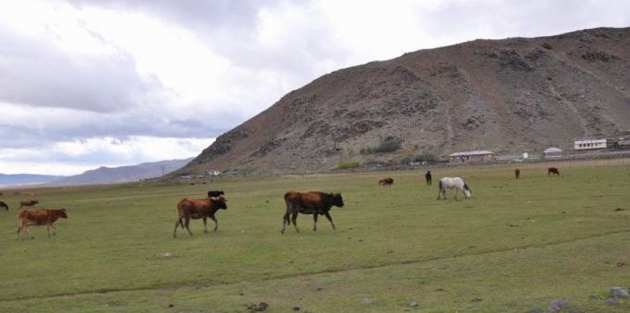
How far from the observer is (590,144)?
5871 inches

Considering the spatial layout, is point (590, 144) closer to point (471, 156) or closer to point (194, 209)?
point (471, 156)

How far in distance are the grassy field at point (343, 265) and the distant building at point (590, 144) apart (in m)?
126

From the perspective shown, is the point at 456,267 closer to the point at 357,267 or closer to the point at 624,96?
the point at 357,267

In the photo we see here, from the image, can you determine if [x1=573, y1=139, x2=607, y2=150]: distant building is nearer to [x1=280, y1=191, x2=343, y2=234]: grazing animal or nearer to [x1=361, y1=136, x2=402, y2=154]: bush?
[x1=361, y1=136, x2=402, y2=154]: bush

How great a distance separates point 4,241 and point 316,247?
15.5 metres

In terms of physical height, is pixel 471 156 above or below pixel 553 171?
above

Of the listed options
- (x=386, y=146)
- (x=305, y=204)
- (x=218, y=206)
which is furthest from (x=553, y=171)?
(x=386, y=146)

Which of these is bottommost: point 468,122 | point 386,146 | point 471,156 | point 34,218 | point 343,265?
point 343,265

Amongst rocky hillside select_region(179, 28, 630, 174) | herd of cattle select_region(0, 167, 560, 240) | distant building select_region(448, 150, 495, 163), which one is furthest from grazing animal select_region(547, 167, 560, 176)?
rocky hillside select_region(179, 28, 630, 174)

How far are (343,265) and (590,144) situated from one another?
14791 centimetres

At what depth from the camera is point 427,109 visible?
189m

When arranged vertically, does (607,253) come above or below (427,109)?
below

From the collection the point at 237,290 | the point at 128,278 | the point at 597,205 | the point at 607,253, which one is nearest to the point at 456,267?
the point at 607,253

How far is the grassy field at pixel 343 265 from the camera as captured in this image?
1294cm
